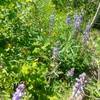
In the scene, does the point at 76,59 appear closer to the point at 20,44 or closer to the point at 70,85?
the point at 70,85

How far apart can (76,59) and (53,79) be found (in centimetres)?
52

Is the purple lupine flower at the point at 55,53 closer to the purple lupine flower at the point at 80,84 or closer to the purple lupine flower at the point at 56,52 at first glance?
the purple lupine flower at the point at 56,52

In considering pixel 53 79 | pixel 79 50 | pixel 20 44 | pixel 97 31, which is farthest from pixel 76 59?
pixel 97 31

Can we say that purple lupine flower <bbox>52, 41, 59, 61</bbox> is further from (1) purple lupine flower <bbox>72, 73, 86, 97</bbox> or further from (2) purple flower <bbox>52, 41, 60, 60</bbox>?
(1) purple lupine flower <bbox>72, 73, 86, 97</bbox>

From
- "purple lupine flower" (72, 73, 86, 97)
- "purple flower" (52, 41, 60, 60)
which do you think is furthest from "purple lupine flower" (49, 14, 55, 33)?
"purple lupine flower" (72, 73, 86, 97)

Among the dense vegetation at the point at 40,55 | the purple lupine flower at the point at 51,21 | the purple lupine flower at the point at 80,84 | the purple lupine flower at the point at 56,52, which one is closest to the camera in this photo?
the purple lupine flower at the point at 80,84

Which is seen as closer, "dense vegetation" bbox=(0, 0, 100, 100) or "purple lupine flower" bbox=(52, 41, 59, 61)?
"dense vegetation" bbox=(0, 0, 100, 100)

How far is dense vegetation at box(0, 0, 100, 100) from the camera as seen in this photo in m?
4.78

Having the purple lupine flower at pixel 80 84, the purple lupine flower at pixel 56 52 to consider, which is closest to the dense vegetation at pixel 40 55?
the purple lupine flower at pixel 56 52

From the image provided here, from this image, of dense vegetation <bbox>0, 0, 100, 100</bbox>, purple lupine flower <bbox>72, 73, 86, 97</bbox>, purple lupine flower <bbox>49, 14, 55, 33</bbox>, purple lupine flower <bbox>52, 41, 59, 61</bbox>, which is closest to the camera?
purple lupine flower <bbox>72, 73, 86, 97</bbox>

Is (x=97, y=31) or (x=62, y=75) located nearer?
(x=62, y=75)

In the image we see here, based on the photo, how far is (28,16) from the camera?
5824 millimetres

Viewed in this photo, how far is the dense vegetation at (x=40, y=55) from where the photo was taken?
4.78m

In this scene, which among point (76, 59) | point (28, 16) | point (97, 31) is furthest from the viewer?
Result: point (97, 31)
